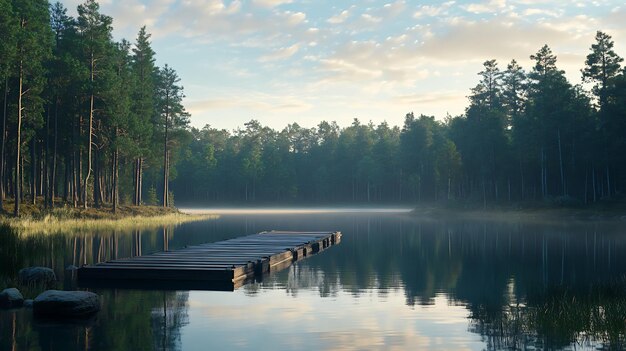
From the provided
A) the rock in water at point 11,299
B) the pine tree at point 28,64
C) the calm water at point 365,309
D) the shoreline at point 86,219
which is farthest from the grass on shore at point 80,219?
the rock in water at point 11,299

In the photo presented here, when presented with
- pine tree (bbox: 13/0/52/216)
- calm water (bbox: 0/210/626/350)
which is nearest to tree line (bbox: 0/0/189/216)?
pine tree (bbox: 13/0/52/216)

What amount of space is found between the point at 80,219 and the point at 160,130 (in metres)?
36.9

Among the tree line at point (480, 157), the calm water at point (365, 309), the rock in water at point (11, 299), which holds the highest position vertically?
the tree line at point (480, 157)

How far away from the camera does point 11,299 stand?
15.9 m

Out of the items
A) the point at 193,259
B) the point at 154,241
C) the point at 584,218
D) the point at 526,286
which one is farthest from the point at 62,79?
the point at 584,218

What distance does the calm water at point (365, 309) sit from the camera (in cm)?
1266

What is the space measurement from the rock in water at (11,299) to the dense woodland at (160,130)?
29.7 meters

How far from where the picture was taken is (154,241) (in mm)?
38938

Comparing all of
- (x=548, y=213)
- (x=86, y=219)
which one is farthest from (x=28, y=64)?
(x=548, y=213)

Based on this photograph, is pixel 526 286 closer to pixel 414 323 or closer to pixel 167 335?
pixel 414 323

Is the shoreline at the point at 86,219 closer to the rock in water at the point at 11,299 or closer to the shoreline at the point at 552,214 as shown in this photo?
the rock in water at the point at 11,299

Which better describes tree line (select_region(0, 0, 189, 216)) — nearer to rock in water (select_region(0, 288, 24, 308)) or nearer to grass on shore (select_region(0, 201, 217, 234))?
grass on shore (select_region(0, 201, 217, 234))

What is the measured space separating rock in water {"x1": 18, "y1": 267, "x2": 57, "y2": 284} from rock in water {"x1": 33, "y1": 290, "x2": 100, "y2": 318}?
4372mm

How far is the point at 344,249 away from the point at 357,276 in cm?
1288
